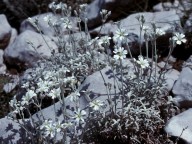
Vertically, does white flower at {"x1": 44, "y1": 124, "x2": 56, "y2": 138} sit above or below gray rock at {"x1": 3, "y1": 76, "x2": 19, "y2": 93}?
above

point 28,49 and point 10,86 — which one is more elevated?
point 28,49

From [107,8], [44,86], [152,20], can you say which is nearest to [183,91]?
[152,20]

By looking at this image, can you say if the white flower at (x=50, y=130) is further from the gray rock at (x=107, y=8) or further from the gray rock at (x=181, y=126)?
the gray rock at (x=107, y=8)

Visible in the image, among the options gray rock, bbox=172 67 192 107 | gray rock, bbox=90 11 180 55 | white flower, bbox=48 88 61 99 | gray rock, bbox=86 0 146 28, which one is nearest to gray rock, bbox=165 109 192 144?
gray rock, bbox=172 67 192 107

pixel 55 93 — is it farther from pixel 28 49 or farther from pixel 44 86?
pixel 28 49

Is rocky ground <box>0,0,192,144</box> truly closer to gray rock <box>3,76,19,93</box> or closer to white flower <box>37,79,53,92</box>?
gray rock <box>3,76,19,93</box>

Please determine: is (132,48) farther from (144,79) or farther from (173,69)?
(144,79)
